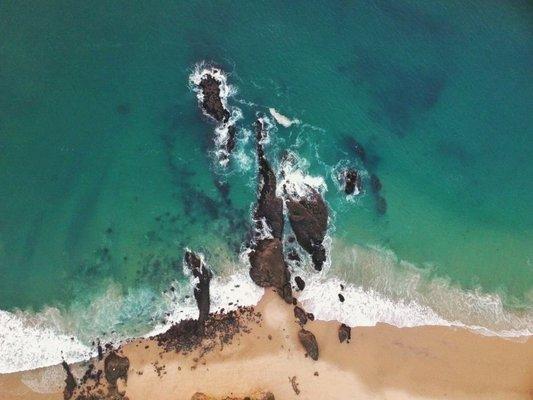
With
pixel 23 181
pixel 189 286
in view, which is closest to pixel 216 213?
pixel 189 286

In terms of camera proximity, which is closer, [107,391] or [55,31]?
[107,391]

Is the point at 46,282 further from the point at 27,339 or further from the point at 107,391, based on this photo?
the point at 107,391

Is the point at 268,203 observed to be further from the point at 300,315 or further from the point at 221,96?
the point at 221,96

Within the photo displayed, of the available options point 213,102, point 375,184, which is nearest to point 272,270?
point 375,184

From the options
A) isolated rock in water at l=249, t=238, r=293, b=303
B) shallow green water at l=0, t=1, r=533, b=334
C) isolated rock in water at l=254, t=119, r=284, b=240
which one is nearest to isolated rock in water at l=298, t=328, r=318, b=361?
isolated rock in water at l=249, t=238, r=293, b=303

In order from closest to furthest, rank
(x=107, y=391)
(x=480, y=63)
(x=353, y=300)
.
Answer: (x=107, y=391)
(x=353, y=300)
(x=480, y=63)

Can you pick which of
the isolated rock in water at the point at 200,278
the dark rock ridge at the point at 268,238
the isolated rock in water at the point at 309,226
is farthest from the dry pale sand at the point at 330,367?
the isolated rock in water at the point at 309,226

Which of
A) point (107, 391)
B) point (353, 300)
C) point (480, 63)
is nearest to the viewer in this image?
point (107, 391)
